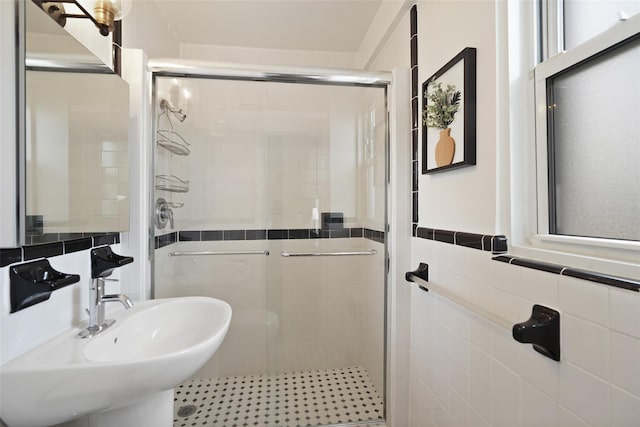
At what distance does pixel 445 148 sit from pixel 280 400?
5.17 ft

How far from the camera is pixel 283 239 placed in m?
1.81

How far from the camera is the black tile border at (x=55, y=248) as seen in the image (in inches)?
31.8

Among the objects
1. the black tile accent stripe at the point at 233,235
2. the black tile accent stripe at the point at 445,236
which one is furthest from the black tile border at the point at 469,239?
the black tile accent stripe at the point at 233,235

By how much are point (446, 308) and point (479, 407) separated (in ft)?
1.12

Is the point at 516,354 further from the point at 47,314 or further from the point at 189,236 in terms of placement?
the point at 189,236

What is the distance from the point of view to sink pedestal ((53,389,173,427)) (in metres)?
1.02

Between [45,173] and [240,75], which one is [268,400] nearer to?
[45,173]

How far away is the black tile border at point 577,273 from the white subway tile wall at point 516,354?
0.04ft

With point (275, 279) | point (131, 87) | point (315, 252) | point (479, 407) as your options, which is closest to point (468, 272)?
point (479, 407)

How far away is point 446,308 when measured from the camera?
1.24 metres


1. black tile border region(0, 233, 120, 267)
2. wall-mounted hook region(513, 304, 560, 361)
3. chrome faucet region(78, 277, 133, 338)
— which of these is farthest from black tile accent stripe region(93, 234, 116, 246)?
wall-mounted hook region(513, 304, 560, 361)

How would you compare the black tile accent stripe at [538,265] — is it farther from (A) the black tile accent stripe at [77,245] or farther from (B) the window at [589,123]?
(A) the black tile accent stripe at [77,245]

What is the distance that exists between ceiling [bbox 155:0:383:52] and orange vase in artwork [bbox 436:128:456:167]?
3.79ft

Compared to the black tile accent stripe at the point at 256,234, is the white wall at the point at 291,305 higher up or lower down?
lower down
